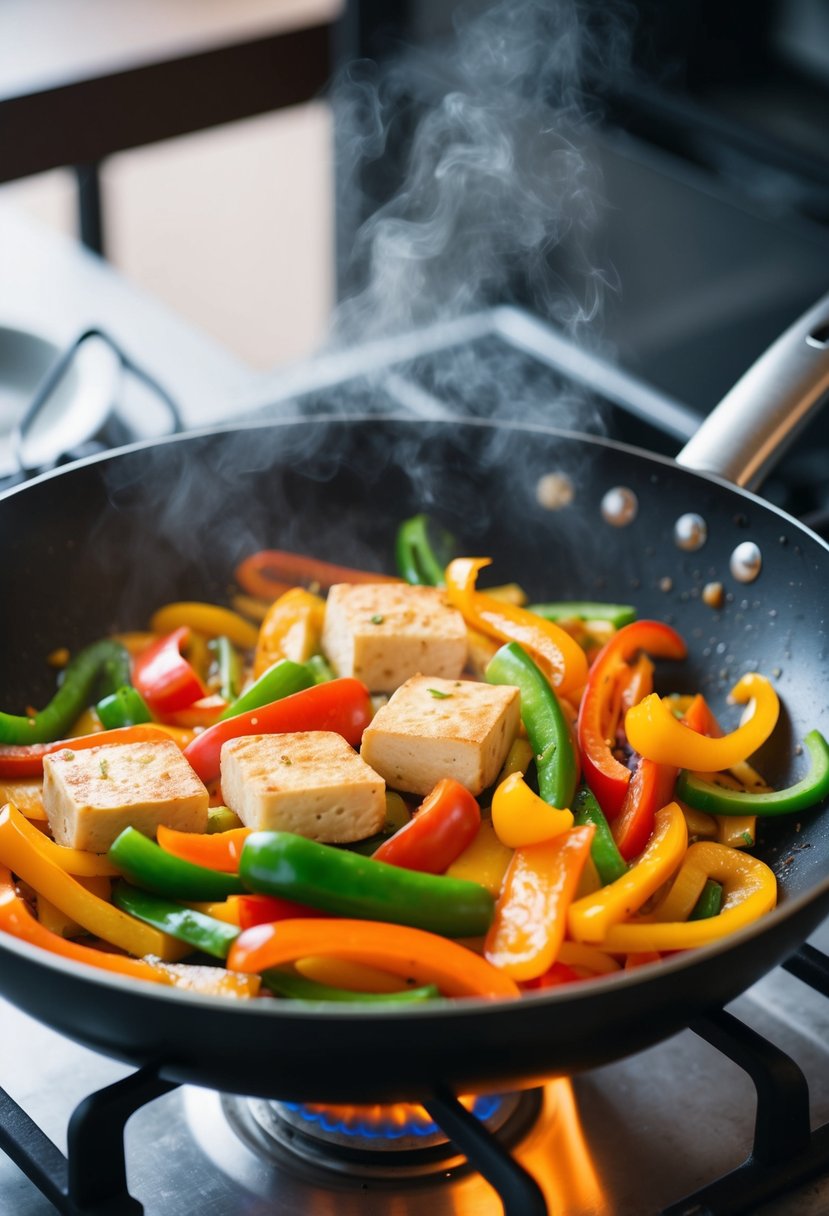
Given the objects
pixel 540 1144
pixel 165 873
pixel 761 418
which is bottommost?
pixel 540 1144

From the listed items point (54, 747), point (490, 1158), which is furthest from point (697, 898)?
point (54, 747)

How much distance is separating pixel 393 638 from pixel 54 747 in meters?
0.42

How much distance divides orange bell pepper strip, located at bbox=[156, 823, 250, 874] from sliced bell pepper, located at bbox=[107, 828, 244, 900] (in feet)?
0.07

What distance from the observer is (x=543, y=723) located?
1.56 meters

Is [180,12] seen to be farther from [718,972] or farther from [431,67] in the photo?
[718,972]

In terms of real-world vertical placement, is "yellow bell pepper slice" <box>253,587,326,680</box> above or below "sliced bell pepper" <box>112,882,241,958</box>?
below

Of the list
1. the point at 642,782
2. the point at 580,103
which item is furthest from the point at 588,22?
the point at 642,782

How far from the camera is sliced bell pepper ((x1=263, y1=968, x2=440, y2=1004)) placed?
1199 millimetres

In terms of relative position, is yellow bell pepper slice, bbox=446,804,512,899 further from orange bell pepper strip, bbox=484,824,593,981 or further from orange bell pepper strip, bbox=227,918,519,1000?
orange bell pepper strip, bbox=227,918,519,1000

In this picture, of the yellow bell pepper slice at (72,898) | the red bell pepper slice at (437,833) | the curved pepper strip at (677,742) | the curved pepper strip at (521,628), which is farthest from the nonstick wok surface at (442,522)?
the yellow bell pepper slice at (72,898)

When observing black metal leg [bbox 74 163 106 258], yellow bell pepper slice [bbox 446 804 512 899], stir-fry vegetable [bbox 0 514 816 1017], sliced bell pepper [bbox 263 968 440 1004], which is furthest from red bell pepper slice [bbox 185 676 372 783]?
black metal leg [bbox 74 163 106 258]

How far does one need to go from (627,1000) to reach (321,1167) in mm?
462

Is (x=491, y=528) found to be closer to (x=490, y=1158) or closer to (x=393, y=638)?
(x=393, y=638)

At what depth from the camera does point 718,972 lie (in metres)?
1.11
